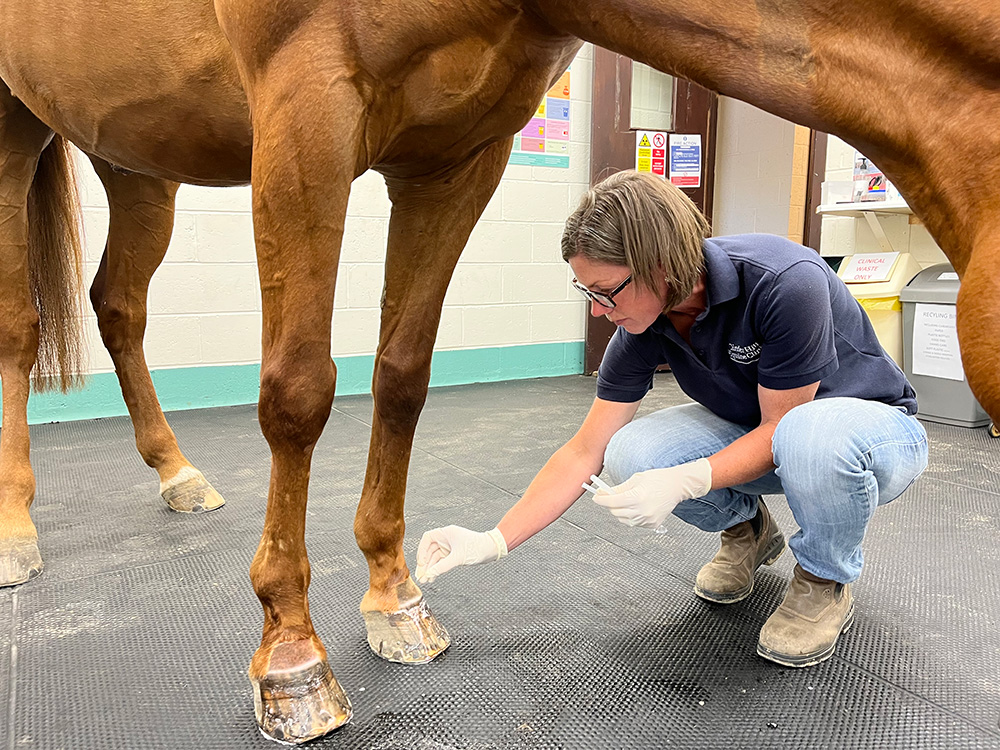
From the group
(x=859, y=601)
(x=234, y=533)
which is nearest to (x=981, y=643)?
(x=859, y=601)

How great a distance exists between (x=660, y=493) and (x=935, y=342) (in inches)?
89.0

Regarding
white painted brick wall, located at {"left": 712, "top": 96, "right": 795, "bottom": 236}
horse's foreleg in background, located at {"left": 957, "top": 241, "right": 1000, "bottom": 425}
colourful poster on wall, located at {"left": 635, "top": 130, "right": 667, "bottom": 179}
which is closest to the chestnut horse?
horse's foreleg in background, located at {"left": 957, "top": 241, "right": 1000, "bottom": 425}

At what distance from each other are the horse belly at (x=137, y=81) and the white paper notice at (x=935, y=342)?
2598 millimetres

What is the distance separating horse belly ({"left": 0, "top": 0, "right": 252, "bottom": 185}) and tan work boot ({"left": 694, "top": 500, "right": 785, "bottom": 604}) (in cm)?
102

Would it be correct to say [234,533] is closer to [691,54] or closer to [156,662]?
[156,662]

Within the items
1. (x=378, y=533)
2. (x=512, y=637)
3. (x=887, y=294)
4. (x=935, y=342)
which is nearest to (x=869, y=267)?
(x=887, y=294)

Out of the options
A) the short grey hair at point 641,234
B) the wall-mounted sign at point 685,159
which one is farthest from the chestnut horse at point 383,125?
the wall-mounted sign at point 685,159

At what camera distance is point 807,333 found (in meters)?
0.95

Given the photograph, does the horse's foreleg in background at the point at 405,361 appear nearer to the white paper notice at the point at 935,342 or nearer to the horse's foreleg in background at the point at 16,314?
the horse's foreleg in background at the point at 16,314

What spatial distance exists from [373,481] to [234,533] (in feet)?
2.11

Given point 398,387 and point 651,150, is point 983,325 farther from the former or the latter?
point 651,150

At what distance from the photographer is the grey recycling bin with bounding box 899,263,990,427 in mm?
2584

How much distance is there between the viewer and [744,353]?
103 cm

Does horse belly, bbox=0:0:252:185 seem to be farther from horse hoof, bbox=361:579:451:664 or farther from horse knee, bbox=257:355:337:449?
horse hoof, bbox=361:579:451:664
